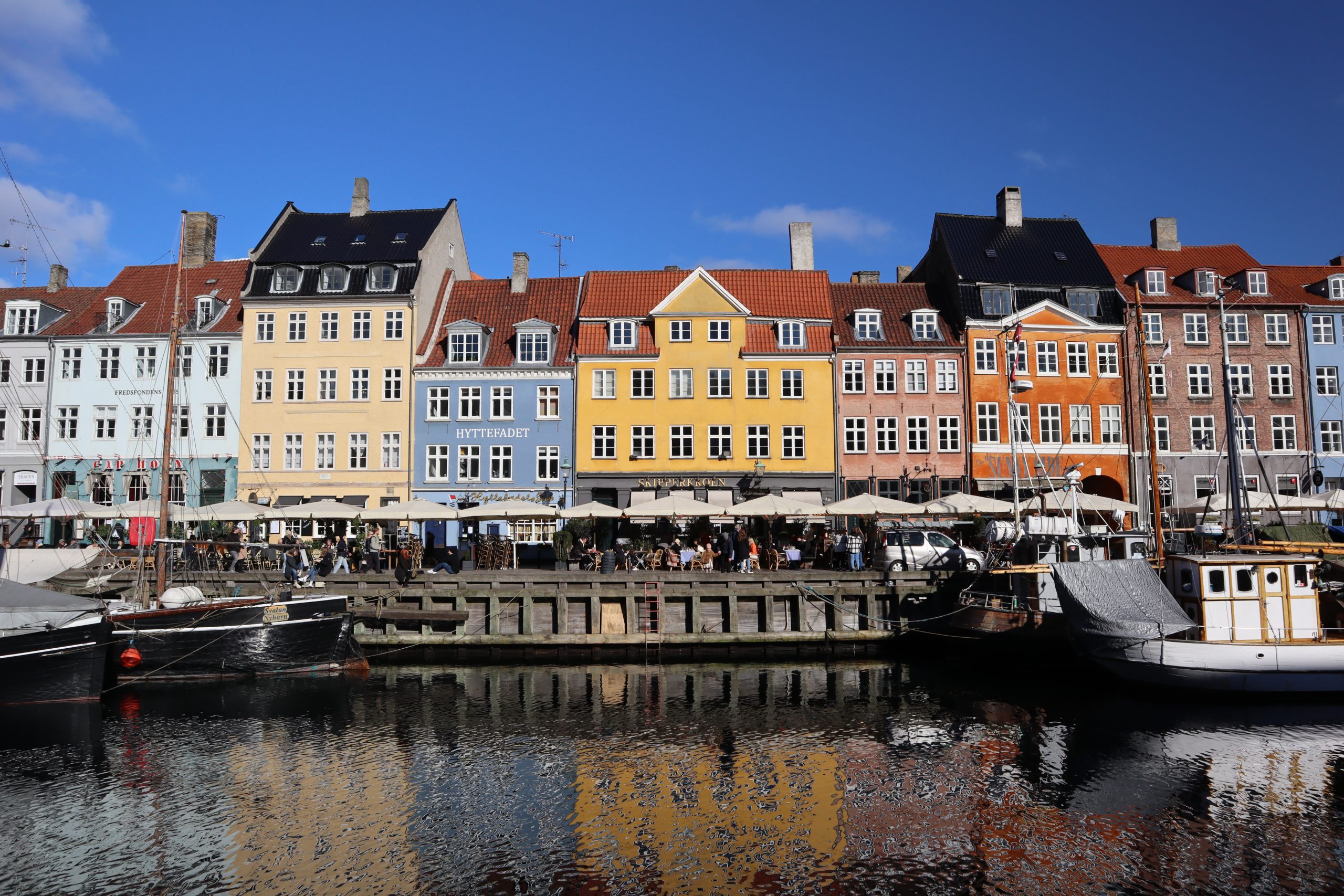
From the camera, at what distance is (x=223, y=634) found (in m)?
27.2

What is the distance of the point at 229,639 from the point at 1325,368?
1890 inches

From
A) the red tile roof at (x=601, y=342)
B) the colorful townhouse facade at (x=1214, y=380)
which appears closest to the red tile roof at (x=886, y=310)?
the red tile roof at (x=601, y=342)

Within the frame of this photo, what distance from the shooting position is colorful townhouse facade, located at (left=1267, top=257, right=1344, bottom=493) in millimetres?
44469

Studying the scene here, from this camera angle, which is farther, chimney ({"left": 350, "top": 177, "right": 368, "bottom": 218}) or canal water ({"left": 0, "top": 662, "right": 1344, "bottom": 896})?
chimney ({"left": 350, "top": 177, "right": 368, "bottom": 218})

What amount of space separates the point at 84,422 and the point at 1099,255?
49652 mm

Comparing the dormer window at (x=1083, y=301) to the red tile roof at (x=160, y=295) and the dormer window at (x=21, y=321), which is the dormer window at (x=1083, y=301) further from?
the dormer window at (x=21, y=321)

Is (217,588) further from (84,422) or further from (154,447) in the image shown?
(84,422)

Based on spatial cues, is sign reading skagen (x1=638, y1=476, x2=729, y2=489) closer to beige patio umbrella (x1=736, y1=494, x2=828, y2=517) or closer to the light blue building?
beige patio umbrella (x1=736, y1=494, x2=828, y2=517)

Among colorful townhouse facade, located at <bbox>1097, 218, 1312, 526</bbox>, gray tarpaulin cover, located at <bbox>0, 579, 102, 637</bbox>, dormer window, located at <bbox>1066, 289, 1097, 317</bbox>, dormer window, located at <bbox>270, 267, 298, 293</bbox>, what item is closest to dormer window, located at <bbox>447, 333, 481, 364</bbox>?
dormer window, located at <bbox>270, 267, 298, 293</bbox>

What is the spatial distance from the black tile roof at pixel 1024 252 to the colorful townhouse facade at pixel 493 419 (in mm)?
19337

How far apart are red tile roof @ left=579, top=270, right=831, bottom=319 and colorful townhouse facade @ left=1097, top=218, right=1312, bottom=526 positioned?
14.7m

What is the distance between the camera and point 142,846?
14.7 m

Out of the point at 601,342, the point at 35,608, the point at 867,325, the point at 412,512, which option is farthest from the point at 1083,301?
the point at 35,608

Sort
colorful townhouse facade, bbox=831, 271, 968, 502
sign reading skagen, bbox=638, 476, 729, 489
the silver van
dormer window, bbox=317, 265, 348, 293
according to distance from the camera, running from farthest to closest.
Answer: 1. dormer window, bbox=317, 265, 348, 293
2. colorful townhouse facade, bbox=831, 271, 968, 502
3. sign reading skagen, bbox=638, 476, 729, 489
4. the silver van
